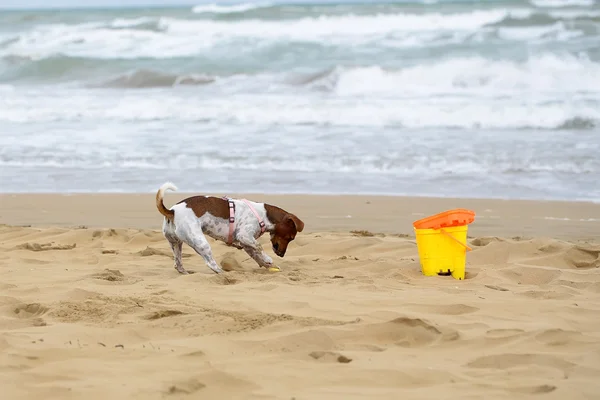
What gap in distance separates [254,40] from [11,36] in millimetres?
10820

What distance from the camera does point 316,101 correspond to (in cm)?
1714

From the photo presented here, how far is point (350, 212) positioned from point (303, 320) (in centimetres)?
444

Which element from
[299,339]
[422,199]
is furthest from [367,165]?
[299,339]

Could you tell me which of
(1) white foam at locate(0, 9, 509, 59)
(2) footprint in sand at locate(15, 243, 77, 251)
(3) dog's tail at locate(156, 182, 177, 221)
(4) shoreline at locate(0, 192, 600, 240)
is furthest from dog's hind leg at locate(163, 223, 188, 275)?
(1) white foam at locate(0, 9, 509, 59)

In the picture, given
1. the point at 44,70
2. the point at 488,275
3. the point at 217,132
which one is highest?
the point at 44,70

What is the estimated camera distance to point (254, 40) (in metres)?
27.6

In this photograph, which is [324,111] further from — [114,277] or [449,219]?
[114,277]

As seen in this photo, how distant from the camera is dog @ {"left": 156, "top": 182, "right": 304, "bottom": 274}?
19.2 feet

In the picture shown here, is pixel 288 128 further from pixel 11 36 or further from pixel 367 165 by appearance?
pixel 11 36

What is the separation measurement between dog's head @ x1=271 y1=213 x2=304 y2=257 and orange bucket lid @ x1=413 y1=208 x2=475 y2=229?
85 centimetres

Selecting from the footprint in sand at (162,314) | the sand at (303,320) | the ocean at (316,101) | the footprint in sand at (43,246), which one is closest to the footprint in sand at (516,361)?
the sand at (303,320)

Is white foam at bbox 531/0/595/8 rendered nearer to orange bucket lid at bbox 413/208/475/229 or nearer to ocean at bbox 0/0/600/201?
ocean at bbox 0/0/600/201

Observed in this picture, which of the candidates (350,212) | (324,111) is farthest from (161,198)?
(324,111)

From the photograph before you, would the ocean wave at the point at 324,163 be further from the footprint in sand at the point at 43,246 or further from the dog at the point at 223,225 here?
the dog at the point at 223,225
